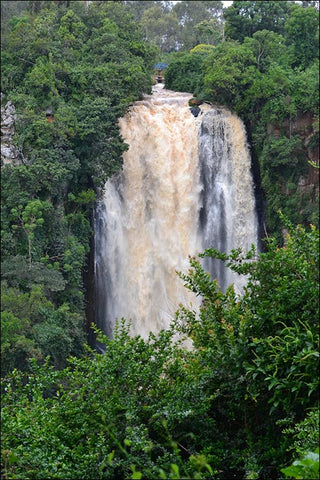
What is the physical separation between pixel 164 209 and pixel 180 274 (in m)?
16.3

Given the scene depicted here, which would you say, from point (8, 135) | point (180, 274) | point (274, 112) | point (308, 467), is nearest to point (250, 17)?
point (274, 112)

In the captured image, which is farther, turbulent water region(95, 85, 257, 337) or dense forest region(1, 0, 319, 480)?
turbulent water region(95, 85, 257, 337)

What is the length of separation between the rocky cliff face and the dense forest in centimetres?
5

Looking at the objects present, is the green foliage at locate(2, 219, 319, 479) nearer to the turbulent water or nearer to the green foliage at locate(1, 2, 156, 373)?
the green foliage at locate(1, 2, 156, 373)

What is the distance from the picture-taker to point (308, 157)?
24.1 m

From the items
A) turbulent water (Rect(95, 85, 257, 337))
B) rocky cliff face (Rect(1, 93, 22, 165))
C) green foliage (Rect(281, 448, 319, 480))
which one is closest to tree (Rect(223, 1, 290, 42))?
turbulent water (Rect(95, 85, 257, 337))

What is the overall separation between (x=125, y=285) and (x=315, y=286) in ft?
56.3

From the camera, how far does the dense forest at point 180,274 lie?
589 cm

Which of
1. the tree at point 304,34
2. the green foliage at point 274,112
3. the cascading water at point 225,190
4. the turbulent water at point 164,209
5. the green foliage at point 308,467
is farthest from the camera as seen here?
the tree at point 304,34

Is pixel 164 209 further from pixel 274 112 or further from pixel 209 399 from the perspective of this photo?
pixel 209 399

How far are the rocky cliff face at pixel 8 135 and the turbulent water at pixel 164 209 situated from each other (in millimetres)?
2950

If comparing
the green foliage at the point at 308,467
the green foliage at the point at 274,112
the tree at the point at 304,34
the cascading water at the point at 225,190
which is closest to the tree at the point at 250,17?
the tree at the point at 304,34

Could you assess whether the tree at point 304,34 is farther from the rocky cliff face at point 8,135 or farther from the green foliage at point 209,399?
the green foliage at point 209,399

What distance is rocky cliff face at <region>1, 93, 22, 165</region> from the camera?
69.6 feet
